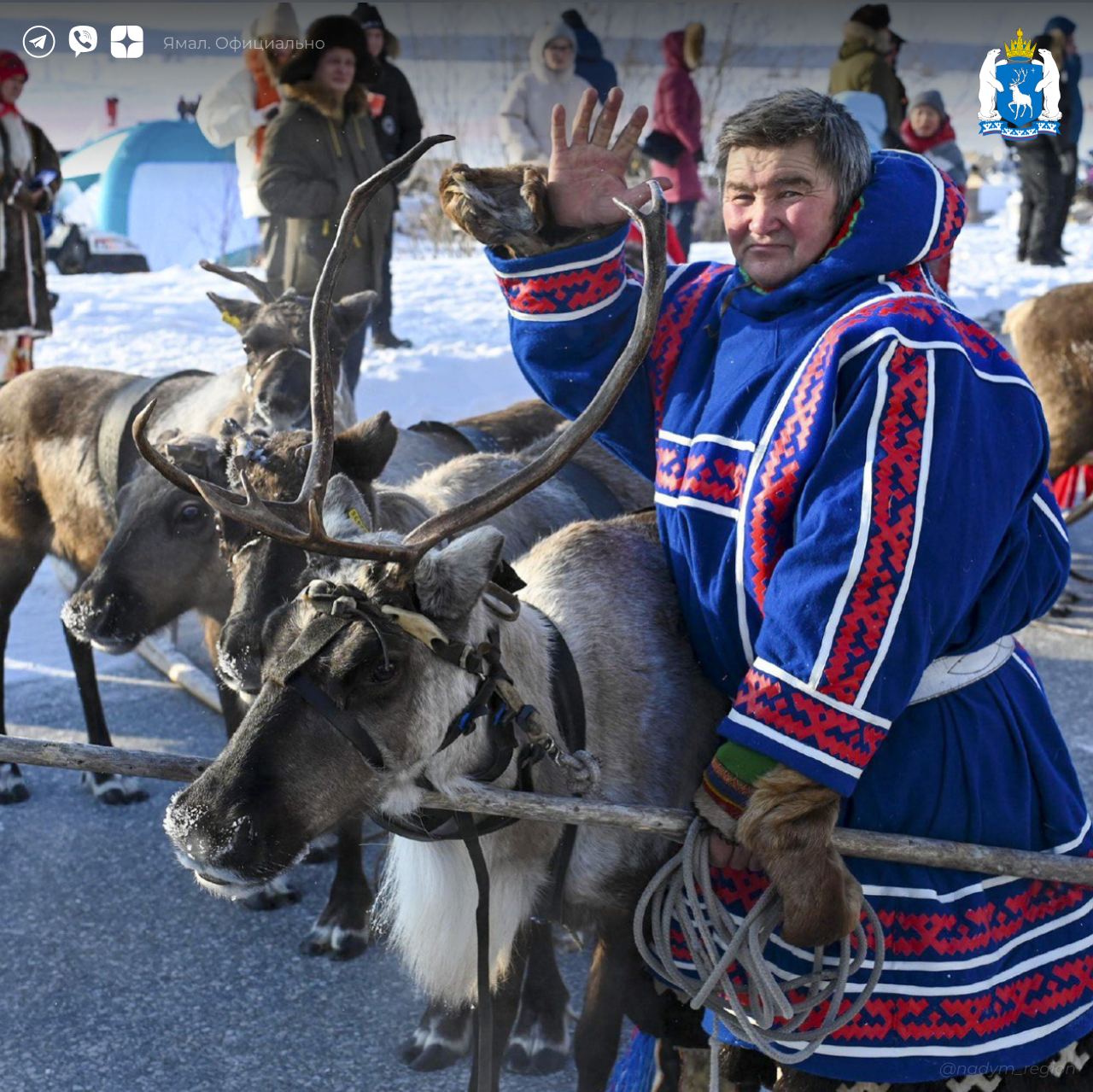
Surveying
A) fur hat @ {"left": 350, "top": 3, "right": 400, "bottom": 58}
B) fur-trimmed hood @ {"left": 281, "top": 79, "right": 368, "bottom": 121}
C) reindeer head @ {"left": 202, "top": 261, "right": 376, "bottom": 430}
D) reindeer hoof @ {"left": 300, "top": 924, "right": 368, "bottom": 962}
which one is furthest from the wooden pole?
fur hat @ {"left": 350, "top": 3, "right": 400, "bottom": 58}

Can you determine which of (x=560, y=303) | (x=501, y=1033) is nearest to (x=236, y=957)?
(x=501, y=1033)

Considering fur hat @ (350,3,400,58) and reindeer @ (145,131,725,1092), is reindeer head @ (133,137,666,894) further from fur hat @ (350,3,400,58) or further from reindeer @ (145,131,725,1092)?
fur hat @ (350,3,400,58)

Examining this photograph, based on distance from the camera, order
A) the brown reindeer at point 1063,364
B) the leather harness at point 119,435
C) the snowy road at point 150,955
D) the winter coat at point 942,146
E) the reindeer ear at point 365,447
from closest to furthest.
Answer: the snowy road at point 150,955
the reindeer ear at point 365,447
the leather harness at point 119,435
the brown reindeer at point 1063,364
the winter coat at point 942,146

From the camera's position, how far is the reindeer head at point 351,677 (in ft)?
6.38

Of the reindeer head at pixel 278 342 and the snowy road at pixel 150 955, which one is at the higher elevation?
the reindeer head at pixel 278 342

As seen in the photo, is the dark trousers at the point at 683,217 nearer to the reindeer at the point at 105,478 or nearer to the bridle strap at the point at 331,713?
the reindeer at the point at 105,478

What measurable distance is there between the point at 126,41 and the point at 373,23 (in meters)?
2.84

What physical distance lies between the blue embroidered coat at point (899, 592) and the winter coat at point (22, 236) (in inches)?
198

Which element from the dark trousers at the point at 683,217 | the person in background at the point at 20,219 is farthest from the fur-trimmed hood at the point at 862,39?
the person in background at the point at 20,219

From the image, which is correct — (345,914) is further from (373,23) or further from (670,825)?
(373,23)

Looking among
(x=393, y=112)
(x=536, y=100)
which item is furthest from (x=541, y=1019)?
(x=536, y=100)

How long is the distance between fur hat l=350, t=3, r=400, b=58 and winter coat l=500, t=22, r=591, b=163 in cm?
84

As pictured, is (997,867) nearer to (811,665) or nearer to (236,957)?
(811,665)

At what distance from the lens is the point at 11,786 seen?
14.6 ft
